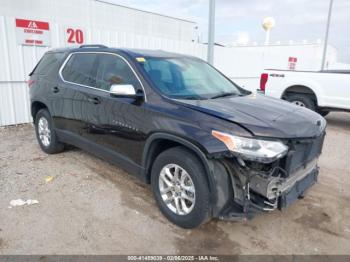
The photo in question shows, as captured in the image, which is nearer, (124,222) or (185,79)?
(124,222)

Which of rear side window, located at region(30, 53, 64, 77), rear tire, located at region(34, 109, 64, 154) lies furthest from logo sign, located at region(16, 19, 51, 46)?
rear tire, located at region(34, 109, 64, 154)

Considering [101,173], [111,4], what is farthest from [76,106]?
[111,4]

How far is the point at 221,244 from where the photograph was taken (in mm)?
2832

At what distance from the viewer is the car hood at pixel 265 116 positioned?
260 cm

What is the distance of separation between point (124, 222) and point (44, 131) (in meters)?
2.81

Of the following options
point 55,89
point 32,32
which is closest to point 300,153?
point 55,89

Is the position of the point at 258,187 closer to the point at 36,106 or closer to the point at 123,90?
the point at 123,90

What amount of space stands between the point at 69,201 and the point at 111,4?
11.9 metres

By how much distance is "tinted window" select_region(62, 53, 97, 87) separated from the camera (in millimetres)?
4062

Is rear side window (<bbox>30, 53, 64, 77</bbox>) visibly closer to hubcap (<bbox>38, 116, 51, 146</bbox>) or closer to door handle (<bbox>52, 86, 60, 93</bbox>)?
door handle (<bbox>52, 86, 60, 93</bbox>)

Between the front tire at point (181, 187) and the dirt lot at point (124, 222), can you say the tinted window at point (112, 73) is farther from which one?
the dirt lot at point (124, 222)

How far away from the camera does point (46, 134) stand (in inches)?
201

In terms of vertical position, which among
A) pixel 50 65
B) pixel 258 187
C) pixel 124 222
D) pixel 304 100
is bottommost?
pixel 124 222

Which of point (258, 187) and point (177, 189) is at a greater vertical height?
point (258, 187)
